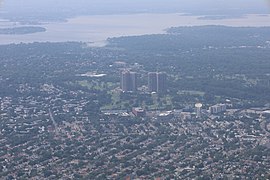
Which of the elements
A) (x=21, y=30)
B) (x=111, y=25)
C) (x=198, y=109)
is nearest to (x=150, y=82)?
(x=198, y=109)

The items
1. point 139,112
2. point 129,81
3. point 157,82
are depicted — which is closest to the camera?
point 139,112

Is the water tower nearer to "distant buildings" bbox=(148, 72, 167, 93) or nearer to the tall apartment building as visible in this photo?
"distant buildings" bbox=(148, 72, 167, 93)

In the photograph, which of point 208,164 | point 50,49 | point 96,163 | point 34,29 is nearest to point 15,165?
point 96,163

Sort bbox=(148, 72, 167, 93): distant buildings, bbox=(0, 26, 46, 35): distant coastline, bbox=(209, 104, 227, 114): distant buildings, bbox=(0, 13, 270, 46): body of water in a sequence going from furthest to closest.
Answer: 1. bbox=(0, 26, 46, 35): distant coastline
2. bbox=(0, 13, 270, 46): body of water
3. bbox=(148, 72, 167, 93): distant buildings
4. bbox=(209, 104, 227, 114): distant buildings

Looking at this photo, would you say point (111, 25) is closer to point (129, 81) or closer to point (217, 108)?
point (129, 81)

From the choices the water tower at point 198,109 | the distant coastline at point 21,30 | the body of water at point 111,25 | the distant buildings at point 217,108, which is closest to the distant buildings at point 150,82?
the water tower at point 198,109

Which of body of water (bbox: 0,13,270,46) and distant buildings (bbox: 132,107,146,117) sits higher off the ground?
Result: distant buildings (bbox: 132,107,146,117)

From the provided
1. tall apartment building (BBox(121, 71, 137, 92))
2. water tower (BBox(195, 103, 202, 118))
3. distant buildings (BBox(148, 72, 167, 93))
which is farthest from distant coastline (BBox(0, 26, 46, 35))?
water tower (BBox(195, 103, 202, 118))
